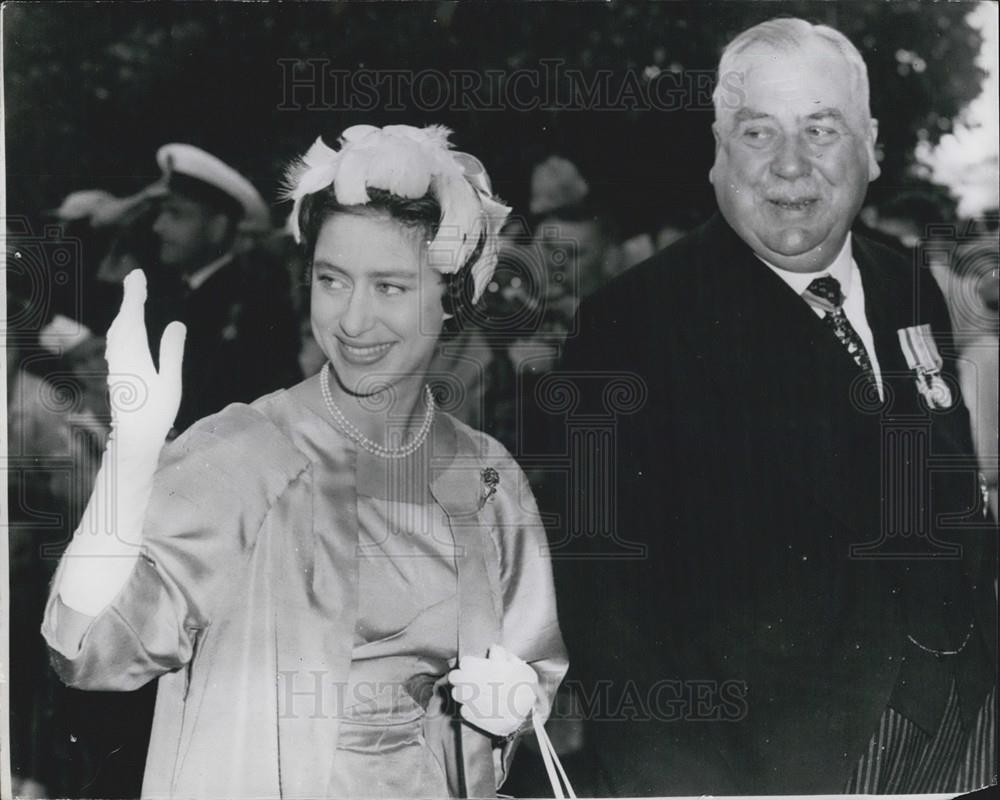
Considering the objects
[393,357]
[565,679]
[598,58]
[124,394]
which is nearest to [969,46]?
[598,58]

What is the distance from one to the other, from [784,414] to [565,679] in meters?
0.76

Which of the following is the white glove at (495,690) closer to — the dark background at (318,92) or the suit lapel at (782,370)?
the suit lapel at (782,370)

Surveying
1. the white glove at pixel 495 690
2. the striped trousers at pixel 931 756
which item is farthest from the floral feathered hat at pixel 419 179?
the striped trousers at pixel 931 756

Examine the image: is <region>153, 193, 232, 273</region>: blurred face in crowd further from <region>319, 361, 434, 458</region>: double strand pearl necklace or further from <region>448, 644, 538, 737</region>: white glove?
<region>448, 644, 538, 737</region>: white glove

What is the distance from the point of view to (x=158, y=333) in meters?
2.64

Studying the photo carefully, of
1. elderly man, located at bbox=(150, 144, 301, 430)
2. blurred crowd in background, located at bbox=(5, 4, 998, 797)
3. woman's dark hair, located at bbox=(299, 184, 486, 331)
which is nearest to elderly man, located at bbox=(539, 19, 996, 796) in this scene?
blurred crowd in background, located at bbox=(5, 4, 998, 797)

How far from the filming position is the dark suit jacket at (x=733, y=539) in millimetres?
2672

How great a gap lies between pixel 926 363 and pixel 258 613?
1578 millimetres

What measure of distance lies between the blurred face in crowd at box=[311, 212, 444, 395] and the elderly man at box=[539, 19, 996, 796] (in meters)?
0.31

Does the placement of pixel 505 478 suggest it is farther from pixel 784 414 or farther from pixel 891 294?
pixel 891 294

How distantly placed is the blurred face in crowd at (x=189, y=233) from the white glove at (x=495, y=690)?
1029 mm

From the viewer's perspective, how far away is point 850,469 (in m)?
2.71

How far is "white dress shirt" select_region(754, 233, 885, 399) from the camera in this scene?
2742mm

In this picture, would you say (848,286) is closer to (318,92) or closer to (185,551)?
(318,92)
